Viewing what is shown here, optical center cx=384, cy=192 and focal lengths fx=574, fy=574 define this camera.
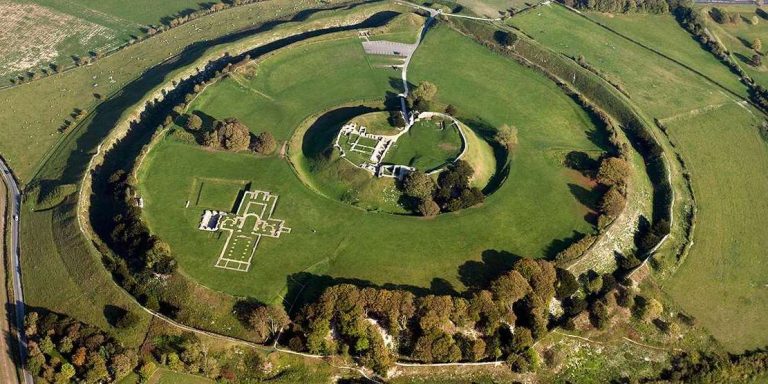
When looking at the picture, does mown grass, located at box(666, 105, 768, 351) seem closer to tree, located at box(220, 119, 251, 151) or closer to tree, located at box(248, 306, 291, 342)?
tree, located at box(248, 306, 291, 342)

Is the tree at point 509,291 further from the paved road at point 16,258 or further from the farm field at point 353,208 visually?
the paved road at point 16,258

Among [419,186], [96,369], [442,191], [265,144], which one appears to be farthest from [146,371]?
[442,191]

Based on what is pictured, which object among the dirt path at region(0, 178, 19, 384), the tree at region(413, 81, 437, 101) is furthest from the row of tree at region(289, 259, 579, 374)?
the tree at region(413, 81, 437, 101)

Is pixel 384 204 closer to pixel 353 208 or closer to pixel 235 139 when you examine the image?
pixel 353 208

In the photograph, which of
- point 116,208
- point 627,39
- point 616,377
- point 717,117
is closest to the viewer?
point 616,377

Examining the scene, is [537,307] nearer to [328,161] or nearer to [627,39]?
[328,161]

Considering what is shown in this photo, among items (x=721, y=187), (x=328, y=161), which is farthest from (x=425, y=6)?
(x=721, y=187)
